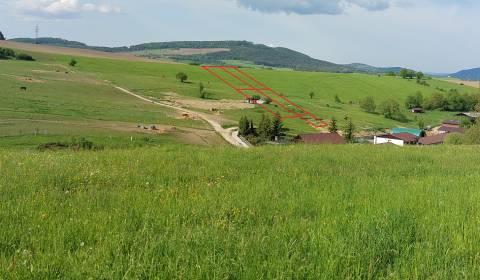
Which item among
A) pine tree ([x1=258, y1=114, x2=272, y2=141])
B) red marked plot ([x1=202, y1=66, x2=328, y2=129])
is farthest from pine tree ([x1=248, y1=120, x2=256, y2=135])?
red marked plot ([x1=202, y1=66, x2=328, y2=129])

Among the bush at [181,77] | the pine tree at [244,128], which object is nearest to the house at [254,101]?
the bush at [181,77]

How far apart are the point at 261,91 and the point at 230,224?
142145 mm

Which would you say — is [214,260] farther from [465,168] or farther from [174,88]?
[174,88]

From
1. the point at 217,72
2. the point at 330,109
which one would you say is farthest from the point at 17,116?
the point at 217,72

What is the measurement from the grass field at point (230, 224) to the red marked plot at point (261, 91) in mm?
88792

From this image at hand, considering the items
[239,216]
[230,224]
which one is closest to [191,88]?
[239,216]

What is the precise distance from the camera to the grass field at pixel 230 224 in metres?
3.94

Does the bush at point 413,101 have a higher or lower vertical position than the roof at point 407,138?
higher

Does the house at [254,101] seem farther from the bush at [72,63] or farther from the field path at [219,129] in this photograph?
the bush at [72,63]

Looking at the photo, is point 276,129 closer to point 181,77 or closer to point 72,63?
point 181,77

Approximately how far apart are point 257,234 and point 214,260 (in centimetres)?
90

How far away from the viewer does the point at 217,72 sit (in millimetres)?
168500

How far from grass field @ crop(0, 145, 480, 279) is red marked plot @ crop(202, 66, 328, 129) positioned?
88792mm

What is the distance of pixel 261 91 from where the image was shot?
146 m
